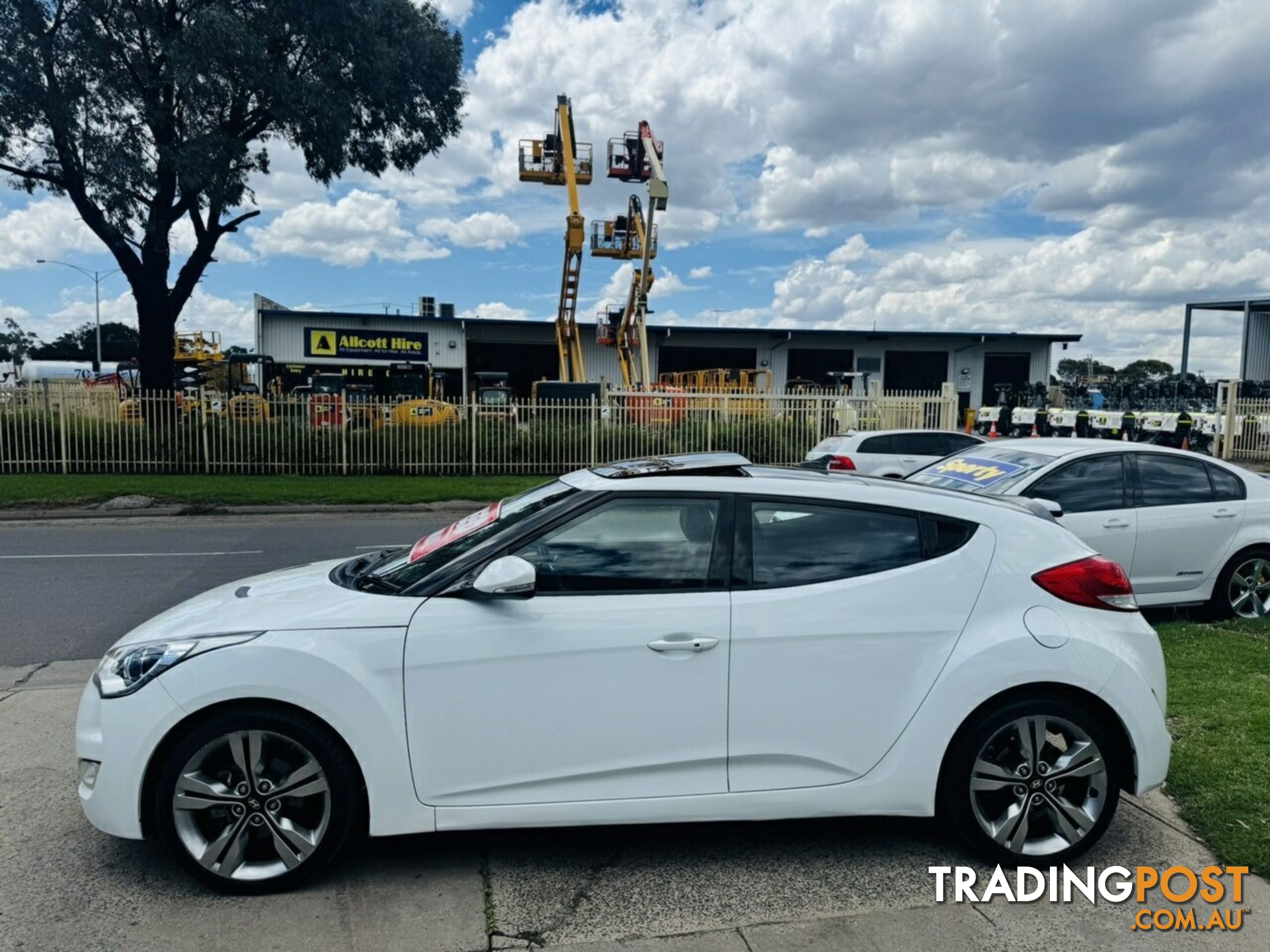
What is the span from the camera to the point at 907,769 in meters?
3.34

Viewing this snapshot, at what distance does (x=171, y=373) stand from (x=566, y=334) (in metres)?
22.2

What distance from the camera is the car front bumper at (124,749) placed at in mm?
3105

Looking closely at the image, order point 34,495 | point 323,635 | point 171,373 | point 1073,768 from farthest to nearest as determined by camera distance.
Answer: point 171,373 → point 34,495 → point 1073,768 → point 323,635

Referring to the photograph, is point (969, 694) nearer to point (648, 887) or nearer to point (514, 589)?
point (648, 887)

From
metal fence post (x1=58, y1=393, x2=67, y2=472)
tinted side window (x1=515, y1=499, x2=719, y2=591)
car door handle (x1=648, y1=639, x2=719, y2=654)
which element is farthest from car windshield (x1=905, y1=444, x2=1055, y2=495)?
metal fence post (x1=58, y1=393, x2=67, y2=472)

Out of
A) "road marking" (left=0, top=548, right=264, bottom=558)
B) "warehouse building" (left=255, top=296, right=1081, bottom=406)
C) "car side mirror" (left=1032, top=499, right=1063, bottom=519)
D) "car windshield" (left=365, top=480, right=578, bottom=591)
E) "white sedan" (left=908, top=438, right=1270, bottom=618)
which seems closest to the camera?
"car windshield" (left=365, top=480, right=578, bottom=591)

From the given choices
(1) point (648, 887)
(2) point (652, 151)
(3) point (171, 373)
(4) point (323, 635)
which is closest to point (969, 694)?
(1) point (648, 887)

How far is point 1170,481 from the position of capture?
727 centimetres

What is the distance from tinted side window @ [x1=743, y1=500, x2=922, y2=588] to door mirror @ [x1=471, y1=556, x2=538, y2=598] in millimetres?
867

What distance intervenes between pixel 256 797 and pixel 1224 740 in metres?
4.54

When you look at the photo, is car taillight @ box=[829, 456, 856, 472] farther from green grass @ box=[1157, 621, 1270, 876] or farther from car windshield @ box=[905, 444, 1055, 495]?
green grass @ box=[1157, 621, 1270, 876]

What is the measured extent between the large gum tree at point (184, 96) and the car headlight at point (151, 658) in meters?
17.5

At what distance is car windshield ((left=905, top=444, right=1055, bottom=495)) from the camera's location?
23.6 ft

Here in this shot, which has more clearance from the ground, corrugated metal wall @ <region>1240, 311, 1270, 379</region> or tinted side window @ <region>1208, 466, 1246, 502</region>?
corrugated metal wall @ <region>1240, 311, 1270, 379</region>
